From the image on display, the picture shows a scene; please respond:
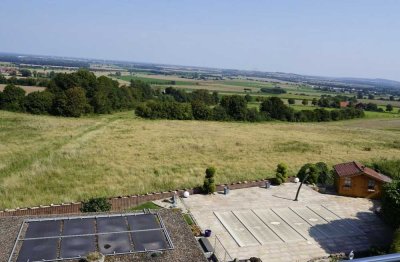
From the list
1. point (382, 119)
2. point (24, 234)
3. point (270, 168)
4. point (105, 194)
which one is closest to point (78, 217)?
point (24, 234)

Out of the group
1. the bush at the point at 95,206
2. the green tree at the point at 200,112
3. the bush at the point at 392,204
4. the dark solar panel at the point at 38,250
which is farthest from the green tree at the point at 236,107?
the dark solar panel at the point at 38,250

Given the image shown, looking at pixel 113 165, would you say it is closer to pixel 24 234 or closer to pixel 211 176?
pixel 211 176

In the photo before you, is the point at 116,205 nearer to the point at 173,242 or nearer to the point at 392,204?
the point at 173,242

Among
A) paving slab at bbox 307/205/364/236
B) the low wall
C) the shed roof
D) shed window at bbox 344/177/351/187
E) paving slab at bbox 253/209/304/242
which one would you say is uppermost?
the shed roof

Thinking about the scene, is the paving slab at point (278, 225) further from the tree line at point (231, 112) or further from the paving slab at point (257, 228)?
the tree line at point (231, 112)

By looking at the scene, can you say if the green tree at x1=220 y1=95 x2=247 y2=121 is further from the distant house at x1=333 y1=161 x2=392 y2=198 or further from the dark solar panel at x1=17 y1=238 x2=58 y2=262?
the dark solar panel at x1=17 y1=238 x2=58 y2=262

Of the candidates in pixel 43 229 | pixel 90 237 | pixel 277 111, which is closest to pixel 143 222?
pixel 90 237

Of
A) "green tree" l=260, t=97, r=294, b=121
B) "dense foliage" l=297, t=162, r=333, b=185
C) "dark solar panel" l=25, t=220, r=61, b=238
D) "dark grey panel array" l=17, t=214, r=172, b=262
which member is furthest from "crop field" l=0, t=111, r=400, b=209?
"green tree" l=260, t=97, r=294, b=121

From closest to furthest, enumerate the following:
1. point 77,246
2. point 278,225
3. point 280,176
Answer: point 77,246, point 278,225, point 280,176
